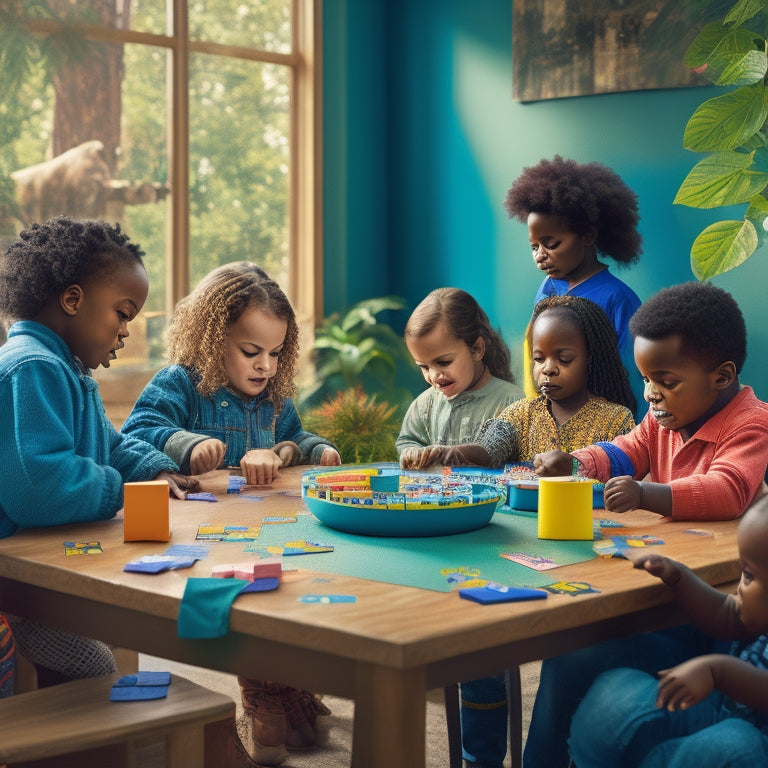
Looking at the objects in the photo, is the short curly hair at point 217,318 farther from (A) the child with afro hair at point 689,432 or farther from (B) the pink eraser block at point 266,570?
(B) the pink eraser block at point 266,570

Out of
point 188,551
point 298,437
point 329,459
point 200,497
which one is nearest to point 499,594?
point 188,551

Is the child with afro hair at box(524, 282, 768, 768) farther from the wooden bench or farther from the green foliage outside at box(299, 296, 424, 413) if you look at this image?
the green foliage outside at box(299, 296, 424, 413)

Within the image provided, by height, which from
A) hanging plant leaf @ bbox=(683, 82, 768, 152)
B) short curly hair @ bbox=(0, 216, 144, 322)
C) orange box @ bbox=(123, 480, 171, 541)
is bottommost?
orange box @ bbox=(123, 480, 171, 541)

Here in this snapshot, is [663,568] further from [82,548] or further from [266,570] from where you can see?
[82,548]

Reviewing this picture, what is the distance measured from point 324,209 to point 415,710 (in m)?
5.37

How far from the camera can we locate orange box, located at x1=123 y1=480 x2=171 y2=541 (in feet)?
6.34

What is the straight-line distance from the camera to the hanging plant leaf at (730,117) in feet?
11.0

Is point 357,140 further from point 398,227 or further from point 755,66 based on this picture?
point 755,66

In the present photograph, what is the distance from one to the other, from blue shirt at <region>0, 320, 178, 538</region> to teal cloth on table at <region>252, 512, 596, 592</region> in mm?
337

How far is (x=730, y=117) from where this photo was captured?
11.1ft

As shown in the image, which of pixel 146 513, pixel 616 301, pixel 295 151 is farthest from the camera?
pixel 295 151

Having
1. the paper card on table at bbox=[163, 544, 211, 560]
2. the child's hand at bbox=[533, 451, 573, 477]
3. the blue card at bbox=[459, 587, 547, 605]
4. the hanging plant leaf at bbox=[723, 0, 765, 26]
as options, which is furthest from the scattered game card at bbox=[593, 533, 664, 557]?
the hanging plant leaf at bbox=[723, 0, 765, 26]

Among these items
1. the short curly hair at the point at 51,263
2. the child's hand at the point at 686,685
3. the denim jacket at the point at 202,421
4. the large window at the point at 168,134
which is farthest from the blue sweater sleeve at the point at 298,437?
the large window at the point at 168,134

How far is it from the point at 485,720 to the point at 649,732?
118 cm
